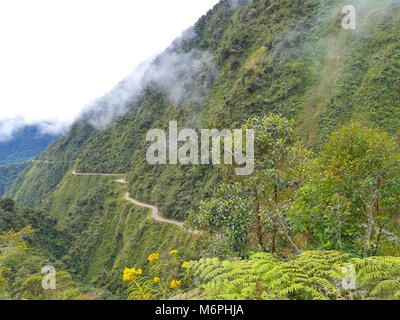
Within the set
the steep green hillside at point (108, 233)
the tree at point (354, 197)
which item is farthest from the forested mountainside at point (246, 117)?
the steep green hillside at point (108, 233)

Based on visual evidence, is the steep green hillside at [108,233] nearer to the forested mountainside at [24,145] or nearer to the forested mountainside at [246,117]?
the forested mountainside at [246,117]

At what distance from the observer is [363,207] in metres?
5.71

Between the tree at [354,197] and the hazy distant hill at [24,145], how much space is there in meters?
182

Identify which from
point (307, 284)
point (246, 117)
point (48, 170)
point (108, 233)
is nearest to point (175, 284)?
point (307, 284)

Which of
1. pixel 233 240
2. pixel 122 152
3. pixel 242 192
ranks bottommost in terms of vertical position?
pixel 233 240

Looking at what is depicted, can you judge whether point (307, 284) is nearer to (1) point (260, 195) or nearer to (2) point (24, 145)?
(1) point (260, 195)

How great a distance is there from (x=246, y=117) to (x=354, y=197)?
1542 inches

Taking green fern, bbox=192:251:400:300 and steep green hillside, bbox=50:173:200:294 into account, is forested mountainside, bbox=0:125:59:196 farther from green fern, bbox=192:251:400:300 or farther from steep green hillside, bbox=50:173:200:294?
green fern, bbox=192:251:400:300

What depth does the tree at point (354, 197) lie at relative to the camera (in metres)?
5.12

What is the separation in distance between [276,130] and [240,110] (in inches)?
1573

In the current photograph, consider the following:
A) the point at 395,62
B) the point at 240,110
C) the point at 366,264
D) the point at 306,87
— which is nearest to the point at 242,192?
the point at 366,264

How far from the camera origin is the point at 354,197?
17.7 ft
